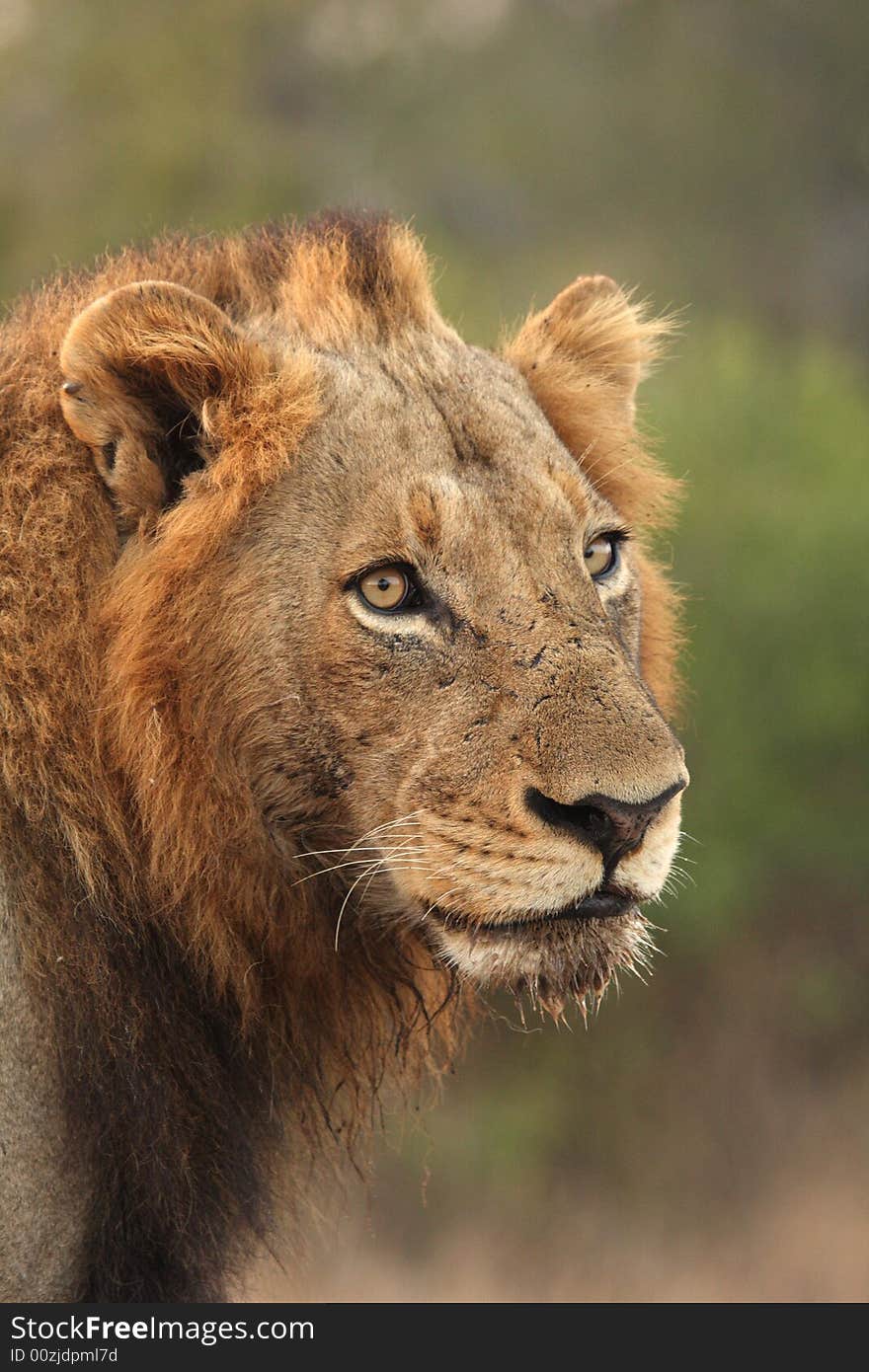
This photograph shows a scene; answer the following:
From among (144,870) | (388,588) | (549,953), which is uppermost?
(388,588)

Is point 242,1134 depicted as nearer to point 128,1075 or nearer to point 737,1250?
point 128,1075

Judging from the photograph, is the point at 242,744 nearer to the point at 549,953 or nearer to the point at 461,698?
the point at 461,698

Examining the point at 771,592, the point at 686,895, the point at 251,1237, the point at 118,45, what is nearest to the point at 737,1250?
the point at 686,895

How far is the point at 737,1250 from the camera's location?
14508 mm

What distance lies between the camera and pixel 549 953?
138 inches

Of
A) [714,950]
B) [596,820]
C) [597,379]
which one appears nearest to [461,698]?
[596,820]

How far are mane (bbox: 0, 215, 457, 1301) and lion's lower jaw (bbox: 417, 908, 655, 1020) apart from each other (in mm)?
447

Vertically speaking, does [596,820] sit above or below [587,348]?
below

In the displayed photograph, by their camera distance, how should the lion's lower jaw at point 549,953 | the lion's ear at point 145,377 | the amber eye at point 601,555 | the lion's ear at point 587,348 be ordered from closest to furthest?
the lion's lower jaw at point 549,953 → the lion's ear at point 145,377 → the amber eye at point 601,555 → the lion's ear at point 587,348

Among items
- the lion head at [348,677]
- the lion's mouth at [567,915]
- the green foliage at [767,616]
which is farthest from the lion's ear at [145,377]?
the green foliage at [767,616]

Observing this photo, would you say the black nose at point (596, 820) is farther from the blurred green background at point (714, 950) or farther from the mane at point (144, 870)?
the blurred green background at point (714, 950)

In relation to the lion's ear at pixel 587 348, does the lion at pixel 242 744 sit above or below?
below

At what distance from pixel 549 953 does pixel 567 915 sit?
107 mm

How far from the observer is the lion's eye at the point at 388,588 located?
3.69m
